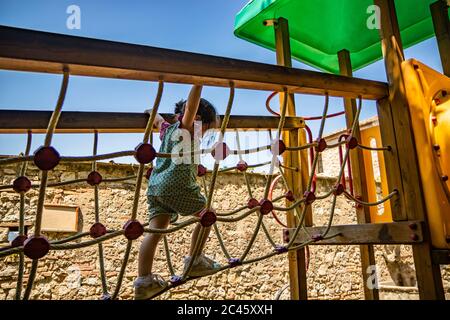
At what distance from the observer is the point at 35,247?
2.66 ft

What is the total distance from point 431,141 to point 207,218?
1.02 meters

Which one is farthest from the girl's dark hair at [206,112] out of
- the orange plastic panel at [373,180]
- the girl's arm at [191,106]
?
the orange plastic panel at [373,180]

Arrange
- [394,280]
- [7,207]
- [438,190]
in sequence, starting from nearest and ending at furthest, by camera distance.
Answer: [438,190], [7,207], [394,280]

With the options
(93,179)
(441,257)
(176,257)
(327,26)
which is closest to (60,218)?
(176,257)

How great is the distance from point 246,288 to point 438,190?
4184mm

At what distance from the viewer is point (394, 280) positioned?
6.49 m

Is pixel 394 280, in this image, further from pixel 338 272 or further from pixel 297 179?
pixel 297 179

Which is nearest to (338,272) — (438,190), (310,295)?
(310,295)

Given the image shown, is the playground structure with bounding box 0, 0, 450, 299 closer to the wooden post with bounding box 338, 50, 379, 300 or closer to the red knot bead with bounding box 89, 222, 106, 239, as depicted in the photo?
the red knot bead with bounding box 89, 222, 106, 239

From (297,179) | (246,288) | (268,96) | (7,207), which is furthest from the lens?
(246,288)

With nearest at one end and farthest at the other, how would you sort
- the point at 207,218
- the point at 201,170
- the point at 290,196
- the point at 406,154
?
the point at 207,218 → the point at 406,154 → the point at 201,170 → the point at 290,196

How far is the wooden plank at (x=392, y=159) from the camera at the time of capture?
145 cm

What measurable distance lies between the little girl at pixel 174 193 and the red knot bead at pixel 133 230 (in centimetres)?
37

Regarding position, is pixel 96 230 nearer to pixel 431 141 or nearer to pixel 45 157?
pixel 45 157
